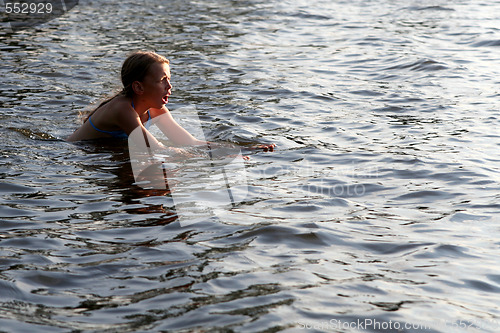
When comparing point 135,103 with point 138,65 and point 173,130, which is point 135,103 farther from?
point 173,130

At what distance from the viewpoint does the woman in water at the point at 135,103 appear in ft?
21.6

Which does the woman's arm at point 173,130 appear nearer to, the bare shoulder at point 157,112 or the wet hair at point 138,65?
the bare shoulder at point 157,112

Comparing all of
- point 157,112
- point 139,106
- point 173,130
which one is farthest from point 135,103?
point 173,130

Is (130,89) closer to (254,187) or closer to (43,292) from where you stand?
(254,187)

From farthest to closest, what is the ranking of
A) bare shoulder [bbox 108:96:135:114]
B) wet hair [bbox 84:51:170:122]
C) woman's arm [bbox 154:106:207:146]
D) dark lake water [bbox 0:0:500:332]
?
woman's arm [bbox 154:106:207:146] < bare shoulder [bbox 108:96:135:114] < wet hair [bbox 84:51:170:122] < dark lake water [bbox 0:0:500:332]

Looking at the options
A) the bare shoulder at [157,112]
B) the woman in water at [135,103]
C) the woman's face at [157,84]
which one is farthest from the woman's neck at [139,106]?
the bare shoulder at [157,112]

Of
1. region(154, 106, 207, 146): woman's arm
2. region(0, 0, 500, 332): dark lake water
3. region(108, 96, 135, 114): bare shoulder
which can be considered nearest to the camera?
region(0, 0, 500, 332): dark lake water

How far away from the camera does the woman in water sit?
658 cm

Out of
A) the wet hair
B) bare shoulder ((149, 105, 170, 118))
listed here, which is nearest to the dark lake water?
bare shoulder ((149, 105, 170, 118))

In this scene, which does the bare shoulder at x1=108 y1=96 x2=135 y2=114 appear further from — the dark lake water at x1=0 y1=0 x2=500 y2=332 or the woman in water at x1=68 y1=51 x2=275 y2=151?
the dark lake water at x1=0 y1=0 x2=500 y2=332

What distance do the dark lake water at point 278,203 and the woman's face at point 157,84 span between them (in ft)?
2.20

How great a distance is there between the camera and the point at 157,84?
6.59 meters

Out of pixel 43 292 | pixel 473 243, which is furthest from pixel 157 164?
pixel 473 243

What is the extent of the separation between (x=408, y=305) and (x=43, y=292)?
2095 millimetres
